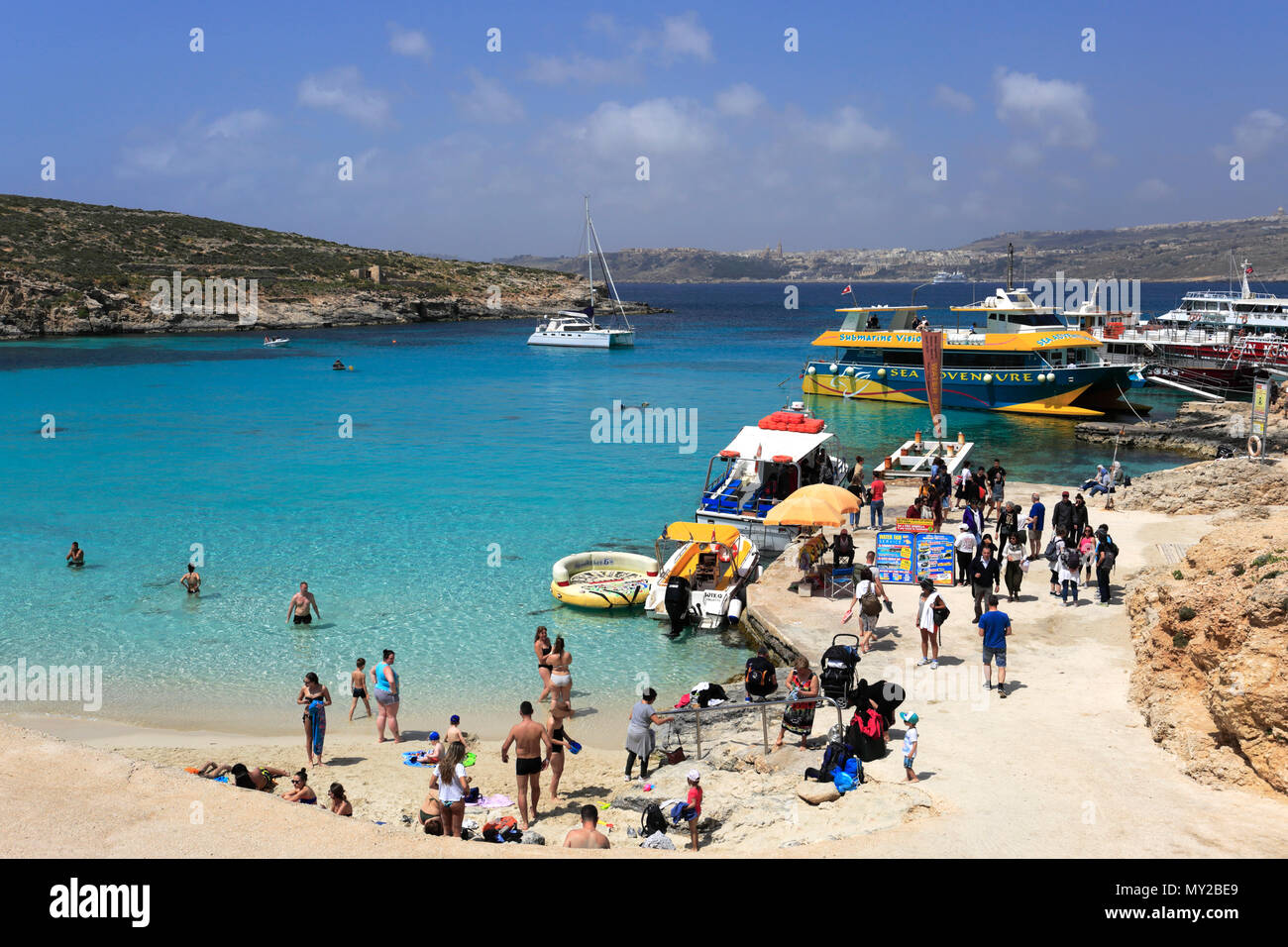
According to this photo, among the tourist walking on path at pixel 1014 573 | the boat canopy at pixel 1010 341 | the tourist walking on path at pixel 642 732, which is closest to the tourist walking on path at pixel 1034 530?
the tourist walking on path at pixel 1014 573

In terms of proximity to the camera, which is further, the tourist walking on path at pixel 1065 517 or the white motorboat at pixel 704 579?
the tourist walking on path at pixel 1065 517

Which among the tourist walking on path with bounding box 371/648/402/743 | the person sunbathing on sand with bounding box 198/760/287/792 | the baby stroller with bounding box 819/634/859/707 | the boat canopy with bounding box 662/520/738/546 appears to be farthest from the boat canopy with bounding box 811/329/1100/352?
the person sunbathing on sand with bounding box 198/760/287/792

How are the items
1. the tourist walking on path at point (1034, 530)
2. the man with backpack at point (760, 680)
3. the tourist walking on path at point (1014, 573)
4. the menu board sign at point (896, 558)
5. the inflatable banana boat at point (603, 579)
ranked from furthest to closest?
1. the tourist walking on path at point (1034, 530)
2. the inflatable banana boat at point (603, 579)
3. the menu board sign at point (896, 558)
4. the tourist walking on path at point (1014, 573)
5. the man with backpack at point (760, 680)

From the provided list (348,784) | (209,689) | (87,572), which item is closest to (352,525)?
(87,572)

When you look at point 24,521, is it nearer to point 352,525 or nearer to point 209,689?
point 352,525

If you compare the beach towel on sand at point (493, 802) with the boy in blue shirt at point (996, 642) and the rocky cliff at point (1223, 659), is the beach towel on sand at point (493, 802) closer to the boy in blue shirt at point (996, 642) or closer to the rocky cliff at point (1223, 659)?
the boy in blue shirt at point (996, 642)

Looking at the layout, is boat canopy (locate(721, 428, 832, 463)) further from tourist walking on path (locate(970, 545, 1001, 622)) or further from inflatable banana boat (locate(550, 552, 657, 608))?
tourist walking on path (locate(970, 545, 1001, 622))

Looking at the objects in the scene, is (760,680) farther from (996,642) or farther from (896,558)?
(896,558)
